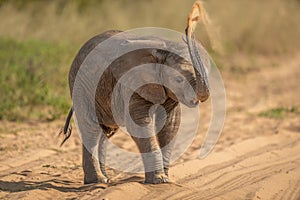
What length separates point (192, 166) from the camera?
22.8 feet

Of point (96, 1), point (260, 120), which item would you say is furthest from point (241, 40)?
point (260, 120)

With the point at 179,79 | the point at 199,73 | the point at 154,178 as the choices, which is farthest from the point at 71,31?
the point at 199,73

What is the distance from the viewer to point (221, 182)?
6316 mm

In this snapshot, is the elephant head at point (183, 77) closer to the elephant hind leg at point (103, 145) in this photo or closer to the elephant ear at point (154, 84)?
the elephant ear at point (154, 84)

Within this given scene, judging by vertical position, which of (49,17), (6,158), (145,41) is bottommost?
(6,158)

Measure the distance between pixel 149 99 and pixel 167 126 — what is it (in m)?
0.43

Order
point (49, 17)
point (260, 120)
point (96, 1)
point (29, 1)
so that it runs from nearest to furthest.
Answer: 1. point (260, 120)
2. point (49, 17)
3. point (29, 1)
4. point (96, 1)

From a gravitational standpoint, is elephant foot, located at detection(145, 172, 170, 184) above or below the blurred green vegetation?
below

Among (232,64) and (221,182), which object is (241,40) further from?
(221,182)

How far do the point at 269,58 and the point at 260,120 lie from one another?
24.7 feet

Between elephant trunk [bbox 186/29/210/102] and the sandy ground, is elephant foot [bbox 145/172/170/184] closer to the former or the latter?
the sandy ground

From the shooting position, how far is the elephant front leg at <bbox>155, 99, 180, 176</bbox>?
5.99 meters

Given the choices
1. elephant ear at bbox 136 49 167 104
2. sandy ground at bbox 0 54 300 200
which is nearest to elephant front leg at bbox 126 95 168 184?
elephant ear at bbox 136 49 167 104

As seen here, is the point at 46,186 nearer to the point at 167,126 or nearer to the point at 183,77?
the point at 167,126
